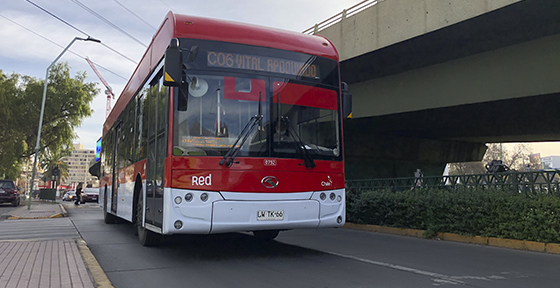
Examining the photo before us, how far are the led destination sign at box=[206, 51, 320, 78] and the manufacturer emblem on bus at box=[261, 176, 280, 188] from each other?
168 cm

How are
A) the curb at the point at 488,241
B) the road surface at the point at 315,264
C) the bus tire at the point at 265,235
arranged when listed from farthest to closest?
the bus tire at the point at 265,235
the curb at the point at 488,241
the road surface at the point at 315,264

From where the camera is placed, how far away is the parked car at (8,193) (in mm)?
29969

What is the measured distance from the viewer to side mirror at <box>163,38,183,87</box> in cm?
654

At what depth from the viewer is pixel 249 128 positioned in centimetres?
691

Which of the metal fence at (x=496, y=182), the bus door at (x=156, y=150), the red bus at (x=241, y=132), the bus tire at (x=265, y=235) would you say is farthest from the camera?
the metal fence at (x=496, y=182)

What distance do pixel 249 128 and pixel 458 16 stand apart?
28.2 feet

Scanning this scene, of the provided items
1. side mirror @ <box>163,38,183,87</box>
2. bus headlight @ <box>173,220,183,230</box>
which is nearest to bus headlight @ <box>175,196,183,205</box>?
bus headlight @ <box>173,220,183,230</box>

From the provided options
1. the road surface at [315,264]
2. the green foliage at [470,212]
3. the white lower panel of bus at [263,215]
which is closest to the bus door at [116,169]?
the road surface at [315,264]

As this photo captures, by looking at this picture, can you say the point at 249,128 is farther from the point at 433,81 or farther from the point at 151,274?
the point at 433,81

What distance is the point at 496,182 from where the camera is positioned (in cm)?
1100

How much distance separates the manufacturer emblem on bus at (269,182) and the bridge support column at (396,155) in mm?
20548

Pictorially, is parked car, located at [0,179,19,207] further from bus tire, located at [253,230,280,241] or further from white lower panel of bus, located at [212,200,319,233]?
white lower panel of bus, located at [212,200,319,233]

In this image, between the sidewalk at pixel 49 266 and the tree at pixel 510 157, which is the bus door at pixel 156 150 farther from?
the tree at pixel 510 157

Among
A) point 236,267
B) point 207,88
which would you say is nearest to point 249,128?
Answer: point 207,88
